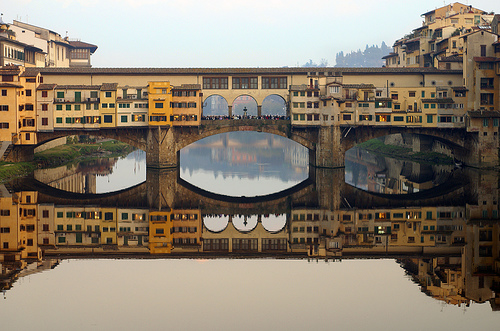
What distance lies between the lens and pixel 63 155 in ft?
225

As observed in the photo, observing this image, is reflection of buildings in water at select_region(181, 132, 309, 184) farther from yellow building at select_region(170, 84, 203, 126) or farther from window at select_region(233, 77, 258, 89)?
window at select_region(233, 77, 258, 89)

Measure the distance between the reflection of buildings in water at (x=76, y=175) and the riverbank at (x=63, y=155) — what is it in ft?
4.39

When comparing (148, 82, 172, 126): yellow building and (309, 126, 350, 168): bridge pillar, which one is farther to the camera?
(309, 126, 350, 168): bridge pillar

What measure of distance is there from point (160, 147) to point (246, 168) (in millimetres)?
13838

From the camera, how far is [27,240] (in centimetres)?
3008

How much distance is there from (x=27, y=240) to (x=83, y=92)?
32.7m

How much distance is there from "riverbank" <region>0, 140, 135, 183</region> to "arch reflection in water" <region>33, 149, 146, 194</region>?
49.2 inches

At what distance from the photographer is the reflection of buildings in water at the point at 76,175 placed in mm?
50950

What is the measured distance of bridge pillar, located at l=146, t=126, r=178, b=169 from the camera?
6081cm

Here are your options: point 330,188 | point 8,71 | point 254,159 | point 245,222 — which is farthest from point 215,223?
point 254,159

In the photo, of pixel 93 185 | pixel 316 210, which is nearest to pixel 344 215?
pixel 316 210

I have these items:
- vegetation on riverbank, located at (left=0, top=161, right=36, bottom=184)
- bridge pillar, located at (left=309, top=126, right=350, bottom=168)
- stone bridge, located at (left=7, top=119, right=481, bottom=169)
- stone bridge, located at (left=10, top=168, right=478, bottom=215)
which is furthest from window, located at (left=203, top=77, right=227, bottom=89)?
vegetation on riverbank, located at (left=0, top=161, right=36, bottom=184)

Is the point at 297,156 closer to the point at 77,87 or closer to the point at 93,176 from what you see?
the point at 77,87

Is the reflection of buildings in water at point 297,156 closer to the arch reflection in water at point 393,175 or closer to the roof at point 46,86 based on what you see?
the arch reflection in water at point 393,175
